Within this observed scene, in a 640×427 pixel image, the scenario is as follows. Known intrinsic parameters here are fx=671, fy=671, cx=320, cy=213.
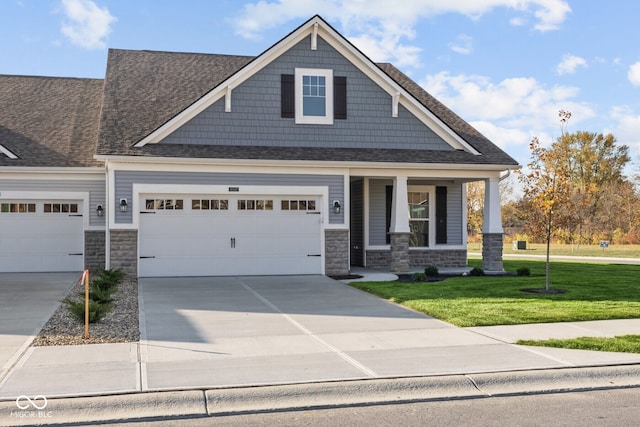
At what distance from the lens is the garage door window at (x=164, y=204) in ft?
59.2

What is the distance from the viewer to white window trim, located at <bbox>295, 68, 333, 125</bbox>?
63.2 feet

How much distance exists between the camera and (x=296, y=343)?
9422 millimetres

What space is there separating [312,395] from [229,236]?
39.2 ft

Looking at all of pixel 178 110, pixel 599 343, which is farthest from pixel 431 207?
pixel 599 343

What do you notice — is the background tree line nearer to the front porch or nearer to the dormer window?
the front porch

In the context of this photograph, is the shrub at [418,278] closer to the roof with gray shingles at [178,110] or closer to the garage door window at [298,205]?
the roof with gray shingles at [178,110]

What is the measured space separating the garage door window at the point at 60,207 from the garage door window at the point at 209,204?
4.46 metres

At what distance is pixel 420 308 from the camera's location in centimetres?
1250

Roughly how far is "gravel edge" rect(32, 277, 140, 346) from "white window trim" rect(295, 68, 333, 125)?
319 inches

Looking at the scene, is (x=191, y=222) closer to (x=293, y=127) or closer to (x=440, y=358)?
(x=293, y=127)

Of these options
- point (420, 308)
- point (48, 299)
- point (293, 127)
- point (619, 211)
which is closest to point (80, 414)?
point (420, 308)

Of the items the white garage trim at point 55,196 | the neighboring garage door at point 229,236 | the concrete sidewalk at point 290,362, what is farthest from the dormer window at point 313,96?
the concrete sidewalk at point 290,362

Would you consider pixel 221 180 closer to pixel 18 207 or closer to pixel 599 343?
pixel 18 207

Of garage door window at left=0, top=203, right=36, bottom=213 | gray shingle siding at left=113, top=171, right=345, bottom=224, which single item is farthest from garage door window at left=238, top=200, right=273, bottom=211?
garage door window at left=0, top=203, right=36, bottom=213
